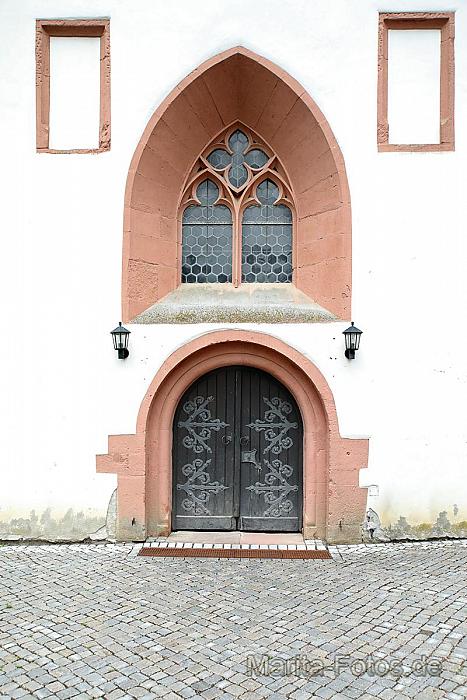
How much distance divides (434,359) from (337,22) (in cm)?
387

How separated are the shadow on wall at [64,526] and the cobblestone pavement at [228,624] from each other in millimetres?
306

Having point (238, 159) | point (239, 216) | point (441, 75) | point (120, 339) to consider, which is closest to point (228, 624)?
point (120, 339)

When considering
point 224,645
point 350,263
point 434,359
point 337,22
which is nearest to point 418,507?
point 434,359

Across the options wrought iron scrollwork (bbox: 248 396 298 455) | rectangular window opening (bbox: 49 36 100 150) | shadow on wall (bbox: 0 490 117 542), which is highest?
rectangular window opening (bbox: 49 36 100 150)

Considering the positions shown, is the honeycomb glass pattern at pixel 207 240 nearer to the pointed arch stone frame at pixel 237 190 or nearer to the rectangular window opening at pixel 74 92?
the pointed arch stone frame at pixel 237 190

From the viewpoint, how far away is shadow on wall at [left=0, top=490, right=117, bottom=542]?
22.0ft

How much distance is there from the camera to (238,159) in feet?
24.2

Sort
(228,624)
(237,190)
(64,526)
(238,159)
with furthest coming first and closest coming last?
(238,159), (237,190), (64,526), (228,624)

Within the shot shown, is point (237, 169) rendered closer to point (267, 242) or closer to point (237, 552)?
point (267, 242)

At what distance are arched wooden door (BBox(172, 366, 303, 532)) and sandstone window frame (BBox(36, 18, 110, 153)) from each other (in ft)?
10.0

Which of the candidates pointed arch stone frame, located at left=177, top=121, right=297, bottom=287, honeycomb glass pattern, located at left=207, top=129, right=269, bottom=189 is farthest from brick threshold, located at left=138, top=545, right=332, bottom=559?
honeycomb glass pattern, located at left=207, top=129, right=269, bottom=189

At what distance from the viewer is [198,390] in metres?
7.21

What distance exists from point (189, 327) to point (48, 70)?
10.9 feet

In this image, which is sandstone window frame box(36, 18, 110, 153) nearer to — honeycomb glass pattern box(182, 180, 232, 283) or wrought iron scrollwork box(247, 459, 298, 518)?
honeycomb glass pattern box(182, 180, 232, 283)
